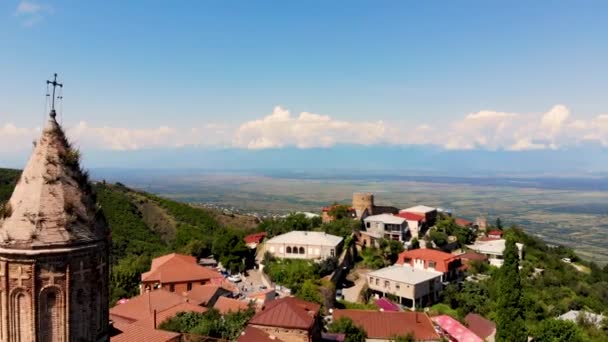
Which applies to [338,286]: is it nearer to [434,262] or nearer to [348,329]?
[434,262]

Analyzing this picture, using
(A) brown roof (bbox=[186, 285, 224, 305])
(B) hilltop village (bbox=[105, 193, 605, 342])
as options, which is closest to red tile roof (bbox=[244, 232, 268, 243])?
(B) hilltop village (bbox=[105, 193, 605, 342])

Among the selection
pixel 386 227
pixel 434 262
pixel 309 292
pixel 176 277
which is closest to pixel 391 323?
pixel 309 292

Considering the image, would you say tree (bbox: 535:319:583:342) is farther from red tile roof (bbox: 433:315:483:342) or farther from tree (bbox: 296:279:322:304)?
tree (bbox: 296:279:322:304)

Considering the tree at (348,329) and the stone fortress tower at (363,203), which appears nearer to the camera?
the tree at (348,329)

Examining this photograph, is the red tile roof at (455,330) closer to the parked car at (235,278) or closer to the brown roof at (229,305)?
the brown roof at (229,305)

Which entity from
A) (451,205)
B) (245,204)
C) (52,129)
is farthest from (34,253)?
(451,205)

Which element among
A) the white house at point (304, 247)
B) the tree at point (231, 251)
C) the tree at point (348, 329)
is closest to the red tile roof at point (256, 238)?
the tree at point (231, 251)
